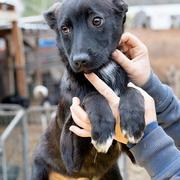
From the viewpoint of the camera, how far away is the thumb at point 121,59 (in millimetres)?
2355

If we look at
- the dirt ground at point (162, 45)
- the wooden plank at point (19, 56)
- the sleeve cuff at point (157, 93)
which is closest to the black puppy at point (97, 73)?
the sleeve cuff at point (157, 93)

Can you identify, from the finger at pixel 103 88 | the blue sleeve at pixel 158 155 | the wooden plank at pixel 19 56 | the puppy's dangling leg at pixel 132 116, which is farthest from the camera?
the wooden plank at pixel 19 56

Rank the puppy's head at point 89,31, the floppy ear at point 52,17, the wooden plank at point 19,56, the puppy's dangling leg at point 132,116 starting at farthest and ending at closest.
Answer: the wooden plank at point 19,56 → the floppy ear at point 52,17 → the puppy's head at point 89,31 → the puppy's dangling leg at point 132,116

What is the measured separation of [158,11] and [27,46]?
6333 mm

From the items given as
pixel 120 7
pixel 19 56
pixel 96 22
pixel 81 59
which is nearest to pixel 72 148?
pixel 81 59

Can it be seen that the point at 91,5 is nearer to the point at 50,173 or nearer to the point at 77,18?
the point at 77,18

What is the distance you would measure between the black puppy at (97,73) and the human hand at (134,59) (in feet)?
0.15

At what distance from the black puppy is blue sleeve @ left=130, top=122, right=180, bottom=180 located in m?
0.06

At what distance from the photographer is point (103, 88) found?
216 cm

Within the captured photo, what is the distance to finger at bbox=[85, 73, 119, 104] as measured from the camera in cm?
211

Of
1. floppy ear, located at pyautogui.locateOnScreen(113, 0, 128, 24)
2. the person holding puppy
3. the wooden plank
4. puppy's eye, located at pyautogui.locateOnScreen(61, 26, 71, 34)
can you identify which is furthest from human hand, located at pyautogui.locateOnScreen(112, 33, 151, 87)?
the wooden plank

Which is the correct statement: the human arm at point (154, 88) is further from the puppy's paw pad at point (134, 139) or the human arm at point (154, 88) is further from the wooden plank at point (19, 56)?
the wooden plank at point (19, 56)

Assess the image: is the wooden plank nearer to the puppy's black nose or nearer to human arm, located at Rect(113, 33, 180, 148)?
human arm, located at Rect(113, 33, 180, 148)

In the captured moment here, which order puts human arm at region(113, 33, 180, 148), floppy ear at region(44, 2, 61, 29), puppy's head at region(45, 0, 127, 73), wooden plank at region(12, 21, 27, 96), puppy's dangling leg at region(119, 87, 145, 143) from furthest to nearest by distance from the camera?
1. wooden plank at region(12, 21, 27, 96)
2. floppy ear at region(44, 2, 61, 29)
3. human arm at region(113, 33, 180, 148)
4. puppy's head at region(45, 0, 127, 73)
5. puppy's dangling leg at region(119, 87, 145, 143)
